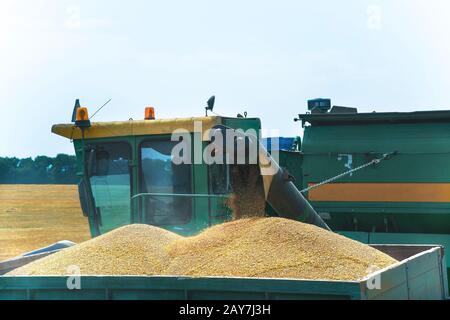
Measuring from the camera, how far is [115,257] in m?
5.28

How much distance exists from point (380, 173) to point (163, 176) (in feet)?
8.82

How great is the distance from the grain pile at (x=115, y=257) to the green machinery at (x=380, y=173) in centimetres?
356

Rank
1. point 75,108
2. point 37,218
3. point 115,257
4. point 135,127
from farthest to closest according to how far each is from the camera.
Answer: point 37,218, point 75,108, point 135,127, point 115,257

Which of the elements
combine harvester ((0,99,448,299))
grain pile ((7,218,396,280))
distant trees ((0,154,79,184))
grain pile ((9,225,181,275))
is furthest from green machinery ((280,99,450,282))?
distant trees ((0,154,79,184))

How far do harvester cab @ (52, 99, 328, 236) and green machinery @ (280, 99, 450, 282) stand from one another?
1240 mm

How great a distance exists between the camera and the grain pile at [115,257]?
509cm

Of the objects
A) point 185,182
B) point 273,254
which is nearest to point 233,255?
point 273,254

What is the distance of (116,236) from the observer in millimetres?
5703

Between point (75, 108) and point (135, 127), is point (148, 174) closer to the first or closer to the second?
point (135, 127)

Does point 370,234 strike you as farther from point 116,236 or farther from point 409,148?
point 116,236

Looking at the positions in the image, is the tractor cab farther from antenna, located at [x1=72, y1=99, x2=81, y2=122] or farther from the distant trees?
the distant trees
